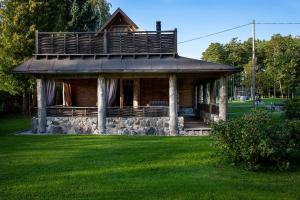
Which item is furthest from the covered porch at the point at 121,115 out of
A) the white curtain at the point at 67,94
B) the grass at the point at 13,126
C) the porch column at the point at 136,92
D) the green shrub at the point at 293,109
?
the green shrub at the point at 293,109

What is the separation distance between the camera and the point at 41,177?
9016 millimetres

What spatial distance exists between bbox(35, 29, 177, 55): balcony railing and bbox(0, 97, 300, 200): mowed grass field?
8.11 metres

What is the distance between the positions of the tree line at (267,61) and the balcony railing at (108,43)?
39.9 meters

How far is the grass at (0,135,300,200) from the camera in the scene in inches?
300

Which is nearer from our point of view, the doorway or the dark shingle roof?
the dark shingle roof

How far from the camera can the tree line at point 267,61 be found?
184 ft

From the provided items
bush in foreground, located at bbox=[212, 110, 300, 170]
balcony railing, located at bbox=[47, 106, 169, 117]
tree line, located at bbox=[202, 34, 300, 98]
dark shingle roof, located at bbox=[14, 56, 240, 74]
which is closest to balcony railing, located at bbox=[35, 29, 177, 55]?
dark shingle roof, located at bbox=[14, 56, 240, 74]

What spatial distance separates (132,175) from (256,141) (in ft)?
10.6

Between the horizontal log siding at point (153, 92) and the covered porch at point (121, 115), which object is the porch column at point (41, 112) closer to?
the covered porch at point (121, 115)

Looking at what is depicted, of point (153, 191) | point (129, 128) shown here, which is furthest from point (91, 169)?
point (129, 128)

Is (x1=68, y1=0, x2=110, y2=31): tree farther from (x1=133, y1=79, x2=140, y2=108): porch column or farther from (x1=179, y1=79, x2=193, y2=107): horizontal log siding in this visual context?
(x1=133, y1=79, x2=140, y2=108): porch column

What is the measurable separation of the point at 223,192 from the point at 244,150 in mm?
2159

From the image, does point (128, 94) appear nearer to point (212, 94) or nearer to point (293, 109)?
point (212, 94)

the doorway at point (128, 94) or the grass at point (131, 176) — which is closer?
the grass at point (131, 176)
